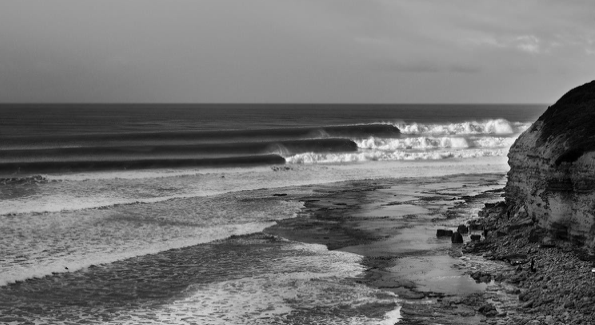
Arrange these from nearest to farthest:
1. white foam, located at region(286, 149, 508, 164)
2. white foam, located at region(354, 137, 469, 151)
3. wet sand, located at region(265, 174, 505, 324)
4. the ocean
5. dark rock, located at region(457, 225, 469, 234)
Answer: the ocean
wet sand, located at region(265, 174, 505, 324)
dark rock, located at region(457, 225, 469, 234)
white foam, located at region(286, 149, 508, 164)
white foam, located at region(354, 137, 469, 151)

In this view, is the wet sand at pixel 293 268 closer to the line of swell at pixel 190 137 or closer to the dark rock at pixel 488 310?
the dark rock at pixel 488 310

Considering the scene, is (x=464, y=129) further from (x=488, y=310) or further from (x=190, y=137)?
(x=488, y=310)

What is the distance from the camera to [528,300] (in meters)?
13.1

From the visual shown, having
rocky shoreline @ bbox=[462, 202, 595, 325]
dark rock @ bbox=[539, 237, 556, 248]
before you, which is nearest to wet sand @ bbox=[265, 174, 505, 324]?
rocky shoreline @ bbox=[462, 202, 595, 325]

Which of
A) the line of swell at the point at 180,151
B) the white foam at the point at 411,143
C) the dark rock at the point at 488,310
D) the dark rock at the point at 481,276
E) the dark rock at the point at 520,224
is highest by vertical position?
the white foam at the point at 411,143

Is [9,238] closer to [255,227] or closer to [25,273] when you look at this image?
[25,273]

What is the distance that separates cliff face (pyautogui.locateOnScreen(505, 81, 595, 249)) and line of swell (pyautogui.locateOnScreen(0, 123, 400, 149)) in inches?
1449

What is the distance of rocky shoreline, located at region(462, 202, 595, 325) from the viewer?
12.1m

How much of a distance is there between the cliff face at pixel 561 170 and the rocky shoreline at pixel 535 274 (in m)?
0.37

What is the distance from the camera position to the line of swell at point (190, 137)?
50.2 m

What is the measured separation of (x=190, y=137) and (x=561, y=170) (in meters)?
44.4

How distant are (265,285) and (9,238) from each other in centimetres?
873

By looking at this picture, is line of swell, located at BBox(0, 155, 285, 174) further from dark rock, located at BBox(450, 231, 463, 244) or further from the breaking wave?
dark rock, located at BBox(450, 231, 463, 244)

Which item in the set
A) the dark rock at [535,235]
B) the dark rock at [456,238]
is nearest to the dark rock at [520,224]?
the dark rock at [535,235]
